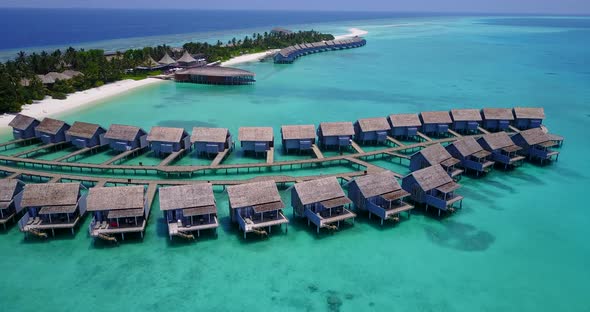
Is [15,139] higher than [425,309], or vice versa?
[15,139]

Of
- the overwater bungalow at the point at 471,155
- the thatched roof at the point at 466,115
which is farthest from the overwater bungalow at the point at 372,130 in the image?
the thatched roof at the point at 466,115

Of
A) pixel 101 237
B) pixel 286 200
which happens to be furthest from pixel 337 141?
pixel 101 237

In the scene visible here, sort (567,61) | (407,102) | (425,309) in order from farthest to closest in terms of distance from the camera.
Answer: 1. (567,61)
2. (407,102)
3. (425,309)

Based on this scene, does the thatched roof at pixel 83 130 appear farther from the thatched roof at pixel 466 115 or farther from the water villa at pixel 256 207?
the thatched roof at pixel 466 115

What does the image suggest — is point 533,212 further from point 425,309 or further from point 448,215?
point 425,309

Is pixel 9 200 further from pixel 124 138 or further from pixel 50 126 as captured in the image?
pixel 50 126

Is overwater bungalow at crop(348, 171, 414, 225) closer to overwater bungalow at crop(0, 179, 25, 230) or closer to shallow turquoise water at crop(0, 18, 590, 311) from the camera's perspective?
shallow turquoise water at crop(0, 18, 590, 311)
